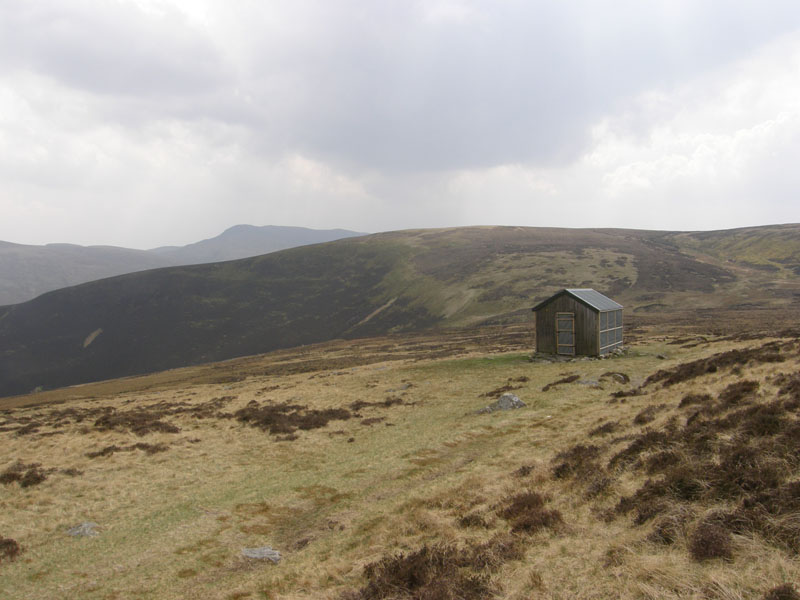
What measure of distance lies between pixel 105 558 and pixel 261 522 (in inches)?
173

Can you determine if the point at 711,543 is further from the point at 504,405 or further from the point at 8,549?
the point at 504,405

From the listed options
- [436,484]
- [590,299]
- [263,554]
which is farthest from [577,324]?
[263,554]

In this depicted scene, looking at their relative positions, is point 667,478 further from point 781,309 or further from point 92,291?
point 92,291

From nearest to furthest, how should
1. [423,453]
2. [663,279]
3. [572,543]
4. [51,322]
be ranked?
[572,543] → [423,453] → [663,279] → [51,322]

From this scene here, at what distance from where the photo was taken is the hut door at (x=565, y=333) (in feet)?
138

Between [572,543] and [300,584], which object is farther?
[300,584]

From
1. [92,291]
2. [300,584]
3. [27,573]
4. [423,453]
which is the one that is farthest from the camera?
[92,291]

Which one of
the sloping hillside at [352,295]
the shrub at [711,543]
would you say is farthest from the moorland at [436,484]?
the sloping hillside at [352,295]

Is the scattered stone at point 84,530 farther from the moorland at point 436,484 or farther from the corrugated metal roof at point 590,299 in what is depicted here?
the corrugated metal roof at point 590,299

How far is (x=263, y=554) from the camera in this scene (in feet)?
40.3

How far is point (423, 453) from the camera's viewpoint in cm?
1953

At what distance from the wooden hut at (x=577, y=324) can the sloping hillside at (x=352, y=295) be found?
4480 cm

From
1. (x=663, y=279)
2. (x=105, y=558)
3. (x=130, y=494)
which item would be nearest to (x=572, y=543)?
(x=105, y=558)

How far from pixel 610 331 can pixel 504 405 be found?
2286 cm
